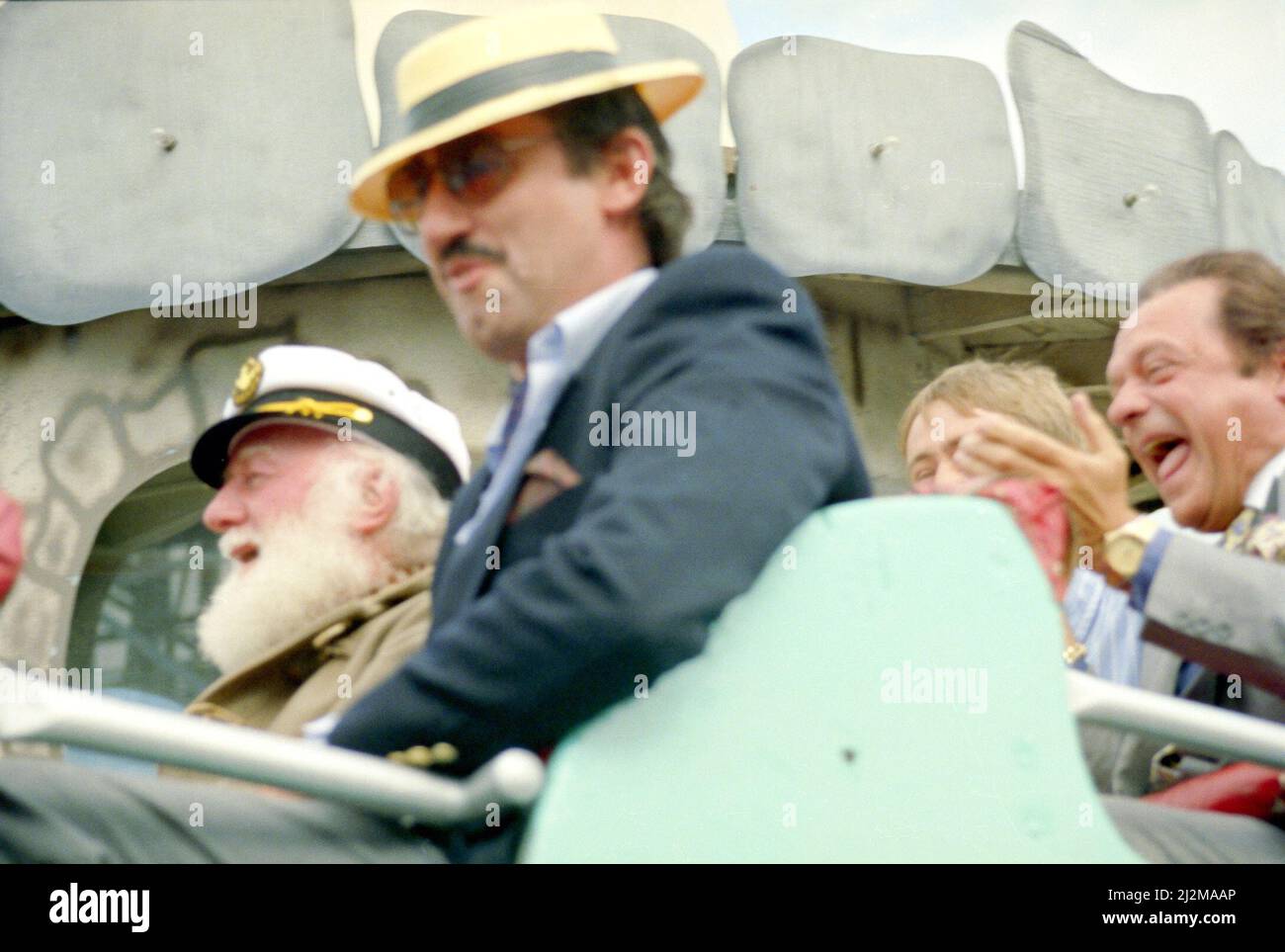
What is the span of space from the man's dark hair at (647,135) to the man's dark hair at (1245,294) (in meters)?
0.73

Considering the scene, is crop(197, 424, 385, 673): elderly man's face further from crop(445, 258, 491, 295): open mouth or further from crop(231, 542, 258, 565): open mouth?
crop(445, 258, 491, 295): open mouth

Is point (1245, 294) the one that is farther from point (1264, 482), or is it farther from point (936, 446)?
point (936, 446)

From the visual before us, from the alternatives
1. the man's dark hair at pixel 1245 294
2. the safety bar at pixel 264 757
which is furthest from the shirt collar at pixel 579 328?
the man's dark hair at pixel 1245 294

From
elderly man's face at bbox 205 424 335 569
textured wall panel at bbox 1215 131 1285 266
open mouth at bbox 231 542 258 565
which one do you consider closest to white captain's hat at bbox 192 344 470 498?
elderly man's face at bbox 205 424 335 569

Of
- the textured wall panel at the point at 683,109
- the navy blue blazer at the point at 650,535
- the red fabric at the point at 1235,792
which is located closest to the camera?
the navy blue blazer at the point at 650,535

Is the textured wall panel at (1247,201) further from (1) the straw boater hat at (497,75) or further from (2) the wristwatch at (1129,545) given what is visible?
(1) the straw boater hat at (497,75)

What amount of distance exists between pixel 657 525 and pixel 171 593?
265 inches

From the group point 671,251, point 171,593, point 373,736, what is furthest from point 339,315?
point 373,736

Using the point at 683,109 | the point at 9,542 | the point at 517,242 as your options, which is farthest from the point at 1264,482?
the point at 683,109

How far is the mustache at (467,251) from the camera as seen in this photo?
1.68m

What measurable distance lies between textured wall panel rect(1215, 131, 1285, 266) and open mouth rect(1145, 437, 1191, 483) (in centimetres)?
510
